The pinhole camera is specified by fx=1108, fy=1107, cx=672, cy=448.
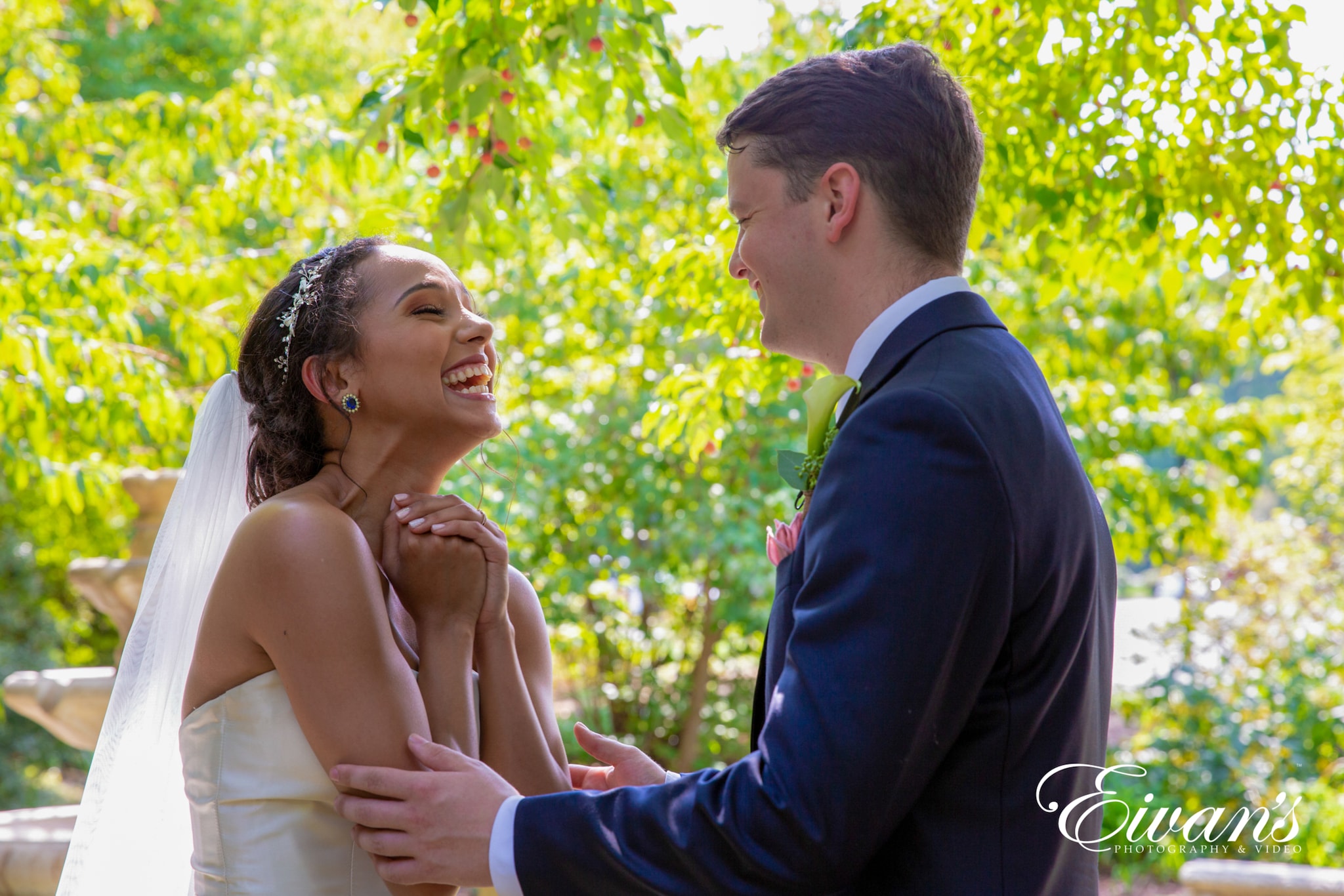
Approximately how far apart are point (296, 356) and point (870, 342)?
132 cm

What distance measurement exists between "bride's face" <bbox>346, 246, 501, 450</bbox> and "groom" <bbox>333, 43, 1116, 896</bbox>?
0.79 metres

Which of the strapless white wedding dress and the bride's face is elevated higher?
the bride's face

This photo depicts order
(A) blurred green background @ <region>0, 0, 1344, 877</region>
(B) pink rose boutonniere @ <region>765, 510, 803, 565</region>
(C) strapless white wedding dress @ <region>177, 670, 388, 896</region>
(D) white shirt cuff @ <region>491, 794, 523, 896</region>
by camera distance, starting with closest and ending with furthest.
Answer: (D) white shirt cuff @ <region>491, 794, 523, 896</region> < (B) pink rose boutonniere @ <region>765, 510, 803, 565</region> < (C) strapless white wedding dress @ <region>177, 670, 388, 896</region> < (A) blurred green background @ <region>0, 0, 1344, 877</region>

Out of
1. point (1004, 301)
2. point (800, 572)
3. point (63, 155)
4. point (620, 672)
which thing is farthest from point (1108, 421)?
point (63, 155)

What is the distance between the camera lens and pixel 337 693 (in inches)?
82.7

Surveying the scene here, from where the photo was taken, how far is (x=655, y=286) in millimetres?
4793

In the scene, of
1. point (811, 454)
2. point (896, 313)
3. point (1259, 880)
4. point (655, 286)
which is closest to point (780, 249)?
point (896, 313)

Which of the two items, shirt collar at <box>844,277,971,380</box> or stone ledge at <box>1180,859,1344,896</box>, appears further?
stone ledge at <box>1180,859,1344,896</box>

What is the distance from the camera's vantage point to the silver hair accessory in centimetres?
248

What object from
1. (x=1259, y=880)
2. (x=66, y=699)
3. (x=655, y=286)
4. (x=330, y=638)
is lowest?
(x=1259, y=880)

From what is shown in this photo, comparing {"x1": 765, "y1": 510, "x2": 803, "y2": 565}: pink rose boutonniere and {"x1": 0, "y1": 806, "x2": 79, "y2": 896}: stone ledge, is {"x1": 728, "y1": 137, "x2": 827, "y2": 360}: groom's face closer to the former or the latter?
{"x1": 765, "y1": 510, "x2": 803, "y2": 565}: pink rose boutonniere

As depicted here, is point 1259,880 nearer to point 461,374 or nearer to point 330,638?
point 461,374

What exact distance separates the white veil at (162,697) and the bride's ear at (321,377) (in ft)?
1.86

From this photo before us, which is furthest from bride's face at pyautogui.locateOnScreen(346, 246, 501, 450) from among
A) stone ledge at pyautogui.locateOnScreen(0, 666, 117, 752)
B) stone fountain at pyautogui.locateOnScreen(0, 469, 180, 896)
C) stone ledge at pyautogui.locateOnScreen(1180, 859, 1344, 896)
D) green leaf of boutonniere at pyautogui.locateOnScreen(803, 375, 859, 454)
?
stone ledge at pyautogui.locateOnScreen(1180, 859, 1344, 896)
